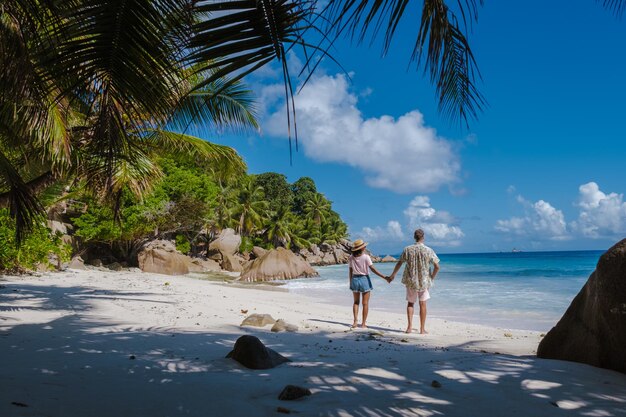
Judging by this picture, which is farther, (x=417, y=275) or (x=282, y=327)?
(x=417, y=275)

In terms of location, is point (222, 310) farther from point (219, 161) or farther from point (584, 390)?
point (584, 390)

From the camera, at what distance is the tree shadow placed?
2830 mm

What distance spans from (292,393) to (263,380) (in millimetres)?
572

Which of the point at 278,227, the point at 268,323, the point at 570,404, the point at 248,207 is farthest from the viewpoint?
the point at 278,227

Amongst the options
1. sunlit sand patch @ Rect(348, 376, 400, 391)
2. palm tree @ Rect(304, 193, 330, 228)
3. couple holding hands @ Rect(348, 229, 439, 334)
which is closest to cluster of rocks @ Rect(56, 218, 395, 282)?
couple holding hands @ Rect(348, 229, 439, 334)

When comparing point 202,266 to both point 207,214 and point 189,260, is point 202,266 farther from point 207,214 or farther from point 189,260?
point 207,214

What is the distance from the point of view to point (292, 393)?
304cm

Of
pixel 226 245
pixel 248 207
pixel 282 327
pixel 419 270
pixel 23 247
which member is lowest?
pixel 282 327

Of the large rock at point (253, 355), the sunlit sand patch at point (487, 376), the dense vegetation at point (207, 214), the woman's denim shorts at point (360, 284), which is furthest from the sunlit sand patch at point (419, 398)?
the dense vegetation at point (207, 214)

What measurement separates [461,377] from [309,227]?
56272mm

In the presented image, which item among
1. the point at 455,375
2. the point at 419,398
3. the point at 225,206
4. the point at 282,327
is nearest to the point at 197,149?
the point at 282,327

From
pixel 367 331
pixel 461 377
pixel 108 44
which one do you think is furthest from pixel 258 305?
pixel 108 44

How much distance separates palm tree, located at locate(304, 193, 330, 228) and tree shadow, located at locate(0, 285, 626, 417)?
57.4 m

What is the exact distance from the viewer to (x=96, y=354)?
4.30m
